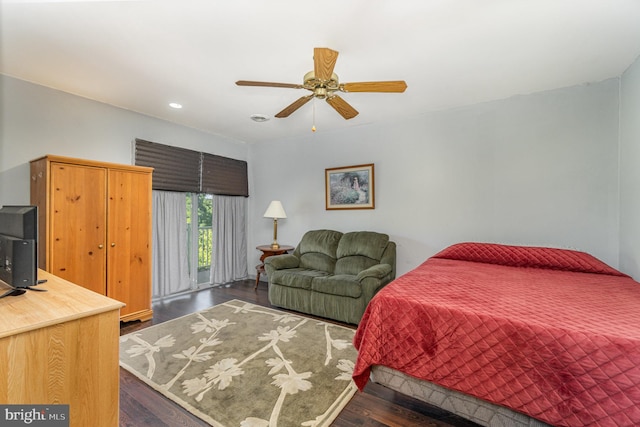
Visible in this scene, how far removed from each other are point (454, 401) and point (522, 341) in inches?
20.2

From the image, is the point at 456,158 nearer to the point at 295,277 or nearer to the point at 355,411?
the point at 295,277

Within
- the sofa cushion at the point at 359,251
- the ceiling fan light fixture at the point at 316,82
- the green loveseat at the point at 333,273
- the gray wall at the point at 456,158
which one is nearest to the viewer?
the ceiling fan light fixture at the point at 316,82

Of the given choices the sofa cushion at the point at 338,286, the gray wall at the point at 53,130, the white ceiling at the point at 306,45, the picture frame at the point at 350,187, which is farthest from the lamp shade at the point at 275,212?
the gray wall at the point at 53,130

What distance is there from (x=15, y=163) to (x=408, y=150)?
429cm

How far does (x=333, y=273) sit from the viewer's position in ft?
12.4

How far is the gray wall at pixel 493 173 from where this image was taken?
2760mm

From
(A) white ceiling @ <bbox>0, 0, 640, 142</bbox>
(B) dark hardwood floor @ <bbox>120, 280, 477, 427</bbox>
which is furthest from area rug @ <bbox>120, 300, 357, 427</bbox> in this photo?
(A) white ceiling @ <bbox>0, 0, 640, 142</bbox>

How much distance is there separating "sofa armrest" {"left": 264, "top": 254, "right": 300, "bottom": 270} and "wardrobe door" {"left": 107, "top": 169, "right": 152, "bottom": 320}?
4.69 ft

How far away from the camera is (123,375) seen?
211 cm

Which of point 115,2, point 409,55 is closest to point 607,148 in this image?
point 409,55

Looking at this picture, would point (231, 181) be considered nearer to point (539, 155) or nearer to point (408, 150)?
point (408, 150)

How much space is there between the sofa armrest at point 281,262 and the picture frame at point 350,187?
993mm

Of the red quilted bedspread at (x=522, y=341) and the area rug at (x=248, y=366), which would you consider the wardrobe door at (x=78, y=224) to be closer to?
the area rug at (x=248, y=366)

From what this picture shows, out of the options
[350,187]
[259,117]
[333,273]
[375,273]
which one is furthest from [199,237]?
[375,273]
